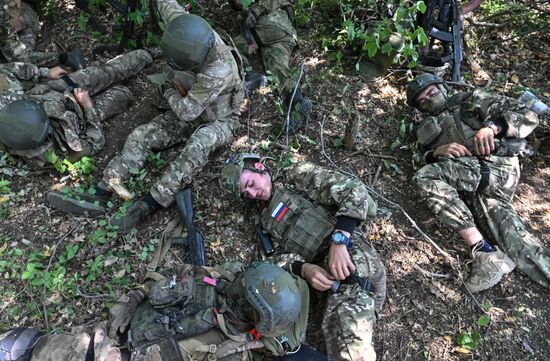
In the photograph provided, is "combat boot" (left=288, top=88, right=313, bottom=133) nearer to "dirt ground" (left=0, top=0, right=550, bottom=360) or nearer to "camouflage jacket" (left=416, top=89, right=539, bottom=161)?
"dirt ground" (left=0, top=0, right=550, bottom=360)

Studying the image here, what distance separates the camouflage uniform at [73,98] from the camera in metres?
5.12

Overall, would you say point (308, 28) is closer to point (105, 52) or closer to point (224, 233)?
point (105, 52)

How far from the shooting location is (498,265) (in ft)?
14.0

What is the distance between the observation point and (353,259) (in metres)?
4.06

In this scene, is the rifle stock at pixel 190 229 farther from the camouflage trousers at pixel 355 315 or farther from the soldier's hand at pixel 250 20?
the soldier's hand at pixel 250 20

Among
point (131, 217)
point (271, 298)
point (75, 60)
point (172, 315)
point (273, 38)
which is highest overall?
point (273, 38)

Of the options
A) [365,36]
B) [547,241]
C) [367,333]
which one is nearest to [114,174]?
[367,333]

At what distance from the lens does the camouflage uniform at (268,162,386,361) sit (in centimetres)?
361

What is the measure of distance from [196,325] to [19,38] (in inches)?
220

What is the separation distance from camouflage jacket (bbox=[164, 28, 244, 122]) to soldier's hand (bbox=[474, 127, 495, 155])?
10.1 feet

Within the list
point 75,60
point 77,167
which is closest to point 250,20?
point 75,60

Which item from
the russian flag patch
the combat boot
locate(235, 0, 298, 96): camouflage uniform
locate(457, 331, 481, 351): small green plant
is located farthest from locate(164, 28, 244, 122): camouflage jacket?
locate(457, 331, 481, 351): small green plant

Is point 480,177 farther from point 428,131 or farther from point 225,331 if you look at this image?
point 225,331

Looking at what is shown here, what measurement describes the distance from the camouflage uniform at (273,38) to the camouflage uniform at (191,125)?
102 cm
